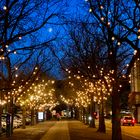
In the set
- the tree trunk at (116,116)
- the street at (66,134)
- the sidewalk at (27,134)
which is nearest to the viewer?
the tree trunk at (116,116)

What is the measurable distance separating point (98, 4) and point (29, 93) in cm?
3723

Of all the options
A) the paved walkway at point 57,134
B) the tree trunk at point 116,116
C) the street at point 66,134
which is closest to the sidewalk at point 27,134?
the street at point 66,134

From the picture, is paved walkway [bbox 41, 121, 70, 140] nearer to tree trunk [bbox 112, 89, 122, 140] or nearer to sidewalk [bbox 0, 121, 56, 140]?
sidewalk [bbox 0, 121, 56, 140]

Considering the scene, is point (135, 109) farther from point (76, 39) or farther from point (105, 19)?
point (105, 19)

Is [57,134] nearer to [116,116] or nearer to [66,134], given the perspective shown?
[66,134]

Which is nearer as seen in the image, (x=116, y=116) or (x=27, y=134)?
(x=116, y=116)

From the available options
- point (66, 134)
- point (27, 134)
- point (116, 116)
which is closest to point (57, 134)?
point (66, 134)

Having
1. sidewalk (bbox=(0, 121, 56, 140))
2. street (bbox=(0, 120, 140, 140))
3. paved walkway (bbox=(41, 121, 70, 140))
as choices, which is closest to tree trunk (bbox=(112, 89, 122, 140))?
street (bbox=(0, 120, 140, 140))

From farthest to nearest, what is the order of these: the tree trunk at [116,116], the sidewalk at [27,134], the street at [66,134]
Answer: the sidewalk at [27,134] < the street at [66,134] < the tree trunk at [116,116]

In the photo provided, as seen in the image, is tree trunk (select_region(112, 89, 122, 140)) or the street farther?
the street

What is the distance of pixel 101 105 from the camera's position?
158ft

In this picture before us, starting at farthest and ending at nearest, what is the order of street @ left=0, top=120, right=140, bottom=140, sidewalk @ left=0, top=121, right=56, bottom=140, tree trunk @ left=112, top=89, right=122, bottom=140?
sidewalk @ left=0, top=121, right=56, bottom=140, street @ left=0, top=120, right=140, bottom=140, tree trunk @ left=112, top=89, right=122, bottom=140

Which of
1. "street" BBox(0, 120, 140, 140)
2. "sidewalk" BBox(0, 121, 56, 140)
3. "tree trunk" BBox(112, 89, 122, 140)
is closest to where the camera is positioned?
"tree trunk" BBox(112, 89, 122, 140)

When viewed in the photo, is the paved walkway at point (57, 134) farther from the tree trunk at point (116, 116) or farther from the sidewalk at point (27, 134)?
the tree trunk at point (116, 116)
